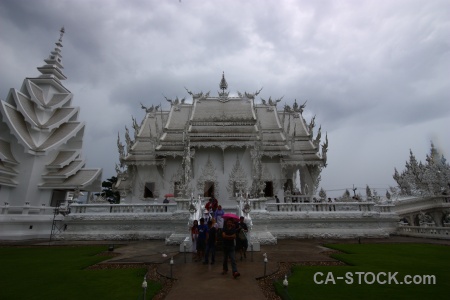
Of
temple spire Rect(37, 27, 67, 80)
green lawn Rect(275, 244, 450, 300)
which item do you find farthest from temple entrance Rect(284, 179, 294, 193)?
temple spire Rect(37, 27, 67, 80)

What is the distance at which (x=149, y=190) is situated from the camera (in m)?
20.4

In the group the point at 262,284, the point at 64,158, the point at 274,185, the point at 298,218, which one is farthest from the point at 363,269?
the point at 64,158

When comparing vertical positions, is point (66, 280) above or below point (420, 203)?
below

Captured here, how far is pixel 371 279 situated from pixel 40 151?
2067cm

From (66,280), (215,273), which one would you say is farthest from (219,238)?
(66,280)

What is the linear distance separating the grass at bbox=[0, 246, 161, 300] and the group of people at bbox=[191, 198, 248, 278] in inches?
64.5

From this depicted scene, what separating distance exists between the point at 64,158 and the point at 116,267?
15612 mm

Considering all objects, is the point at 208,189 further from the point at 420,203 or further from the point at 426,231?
the point at 420,203

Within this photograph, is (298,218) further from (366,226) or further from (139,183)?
(139,183)

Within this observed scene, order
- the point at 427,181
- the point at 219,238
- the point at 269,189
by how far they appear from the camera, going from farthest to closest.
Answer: the point at 427,181
the point at 269,189
the point at 219,238

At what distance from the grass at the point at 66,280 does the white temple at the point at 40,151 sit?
350 inches

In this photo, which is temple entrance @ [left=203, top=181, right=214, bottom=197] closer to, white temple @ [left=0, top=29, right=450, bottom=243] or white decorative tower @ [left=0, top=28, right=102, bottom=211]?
white temple @ [left=0, top=29, right=450, bottom=243]

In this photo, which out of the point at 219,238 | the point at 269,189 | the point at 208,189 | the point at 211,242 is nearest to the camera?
the point at 211,242

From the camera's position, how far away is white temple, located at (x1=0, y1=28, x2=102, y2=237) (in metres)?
17.1
